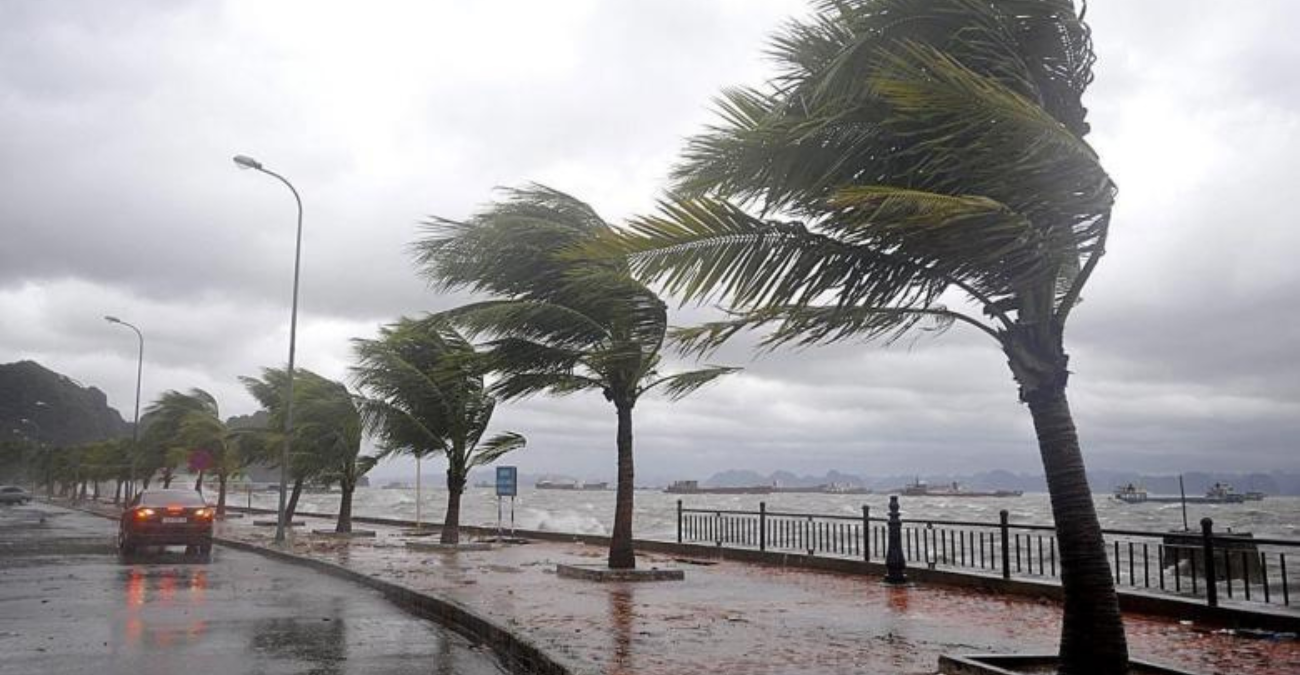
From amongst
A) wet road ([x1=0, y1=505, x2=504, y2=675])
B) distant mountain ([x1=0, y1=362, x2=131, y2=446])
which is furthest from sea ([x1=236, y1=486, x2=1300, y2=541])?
distant mountain ([x1=0, y1=362, x2=131, y2=446])

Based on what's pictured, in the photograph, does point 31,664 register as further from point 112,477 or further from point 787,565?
point 112,477

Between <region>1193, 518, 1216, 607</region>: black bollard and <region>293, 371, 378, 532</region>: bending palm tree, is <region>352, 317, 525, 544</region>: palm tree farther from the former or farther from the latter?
<region>1193, 518, 1216, 607</region>: black bollard

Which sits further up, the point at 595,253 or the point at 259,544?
the point at 595,253

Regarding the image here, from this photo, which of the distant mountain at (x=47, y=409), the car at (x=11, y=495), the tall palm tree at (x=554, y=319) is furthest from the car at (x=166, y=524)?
the distant mountain at (x=47, y=409)

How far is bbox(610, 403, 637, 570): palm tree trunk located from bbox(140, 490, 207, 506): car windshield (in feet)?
41.9

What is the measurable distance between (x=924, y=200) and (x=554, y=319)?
33.3 ft

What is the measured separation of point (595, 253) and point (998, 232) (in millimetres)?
2774

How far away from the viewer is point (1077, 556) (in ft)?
23.3

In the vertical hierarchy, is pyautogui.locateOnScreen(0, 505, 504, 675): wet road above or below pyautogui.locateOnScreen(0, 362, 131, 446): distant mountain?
below

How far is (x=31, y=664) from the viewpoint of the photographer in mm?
8508

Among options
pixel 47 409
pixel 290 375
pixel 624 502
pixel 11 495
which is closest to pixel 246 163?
pixel 290 375

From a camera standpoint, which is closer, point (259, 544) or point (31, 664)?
point (31, 664)

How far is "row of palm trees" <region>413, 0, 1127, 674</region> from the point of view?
657 centimetres

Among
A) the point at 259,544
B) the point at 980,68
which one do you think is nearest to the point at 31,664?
the point at 980,68
